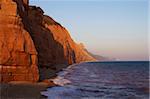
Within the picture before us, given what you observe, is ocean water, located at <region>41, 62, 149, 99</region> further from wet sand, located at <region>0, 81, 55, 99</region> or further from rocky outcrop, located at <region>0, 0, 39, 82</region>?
rocky outcrop, located at <region>0, 0, 39, 82</region>

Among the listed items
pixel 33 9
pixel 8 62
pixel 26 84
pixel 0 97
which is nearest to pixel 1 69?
pixel 8 62

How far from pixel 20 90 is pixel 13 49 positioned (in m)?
4.44

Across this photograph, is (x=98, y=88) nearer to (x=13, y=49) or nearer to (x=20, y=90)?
(x=13, y=49)

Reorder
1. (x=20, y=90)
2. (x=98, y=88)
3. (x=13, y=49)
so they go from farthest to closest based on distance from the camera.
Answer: (x=98, y=88), (x=13, y=49), (x=20, y=90)

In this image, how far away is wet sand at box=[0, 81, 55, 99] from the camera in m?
17.5

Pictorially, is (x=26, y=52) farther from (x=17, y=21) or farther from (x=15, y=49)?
(x=17, y=21)

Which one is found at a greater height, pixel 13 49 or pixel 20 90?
pixel 13 49

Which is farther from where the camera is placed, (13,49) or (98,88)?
(98,88)

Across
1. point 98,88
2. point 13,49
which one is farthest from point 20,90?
point 98,88

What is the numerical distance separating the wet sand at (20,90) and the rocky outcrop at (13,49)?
1011 mm

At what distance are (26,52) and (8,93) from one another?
6002 mm

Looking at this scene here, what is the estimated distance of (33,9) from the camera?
130 ft

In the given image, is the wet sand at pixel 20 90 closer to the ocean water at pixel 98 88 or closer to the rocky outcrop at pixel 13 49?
the ocean water at pixel 98 88

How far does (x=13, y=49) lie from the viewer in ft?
75.4
